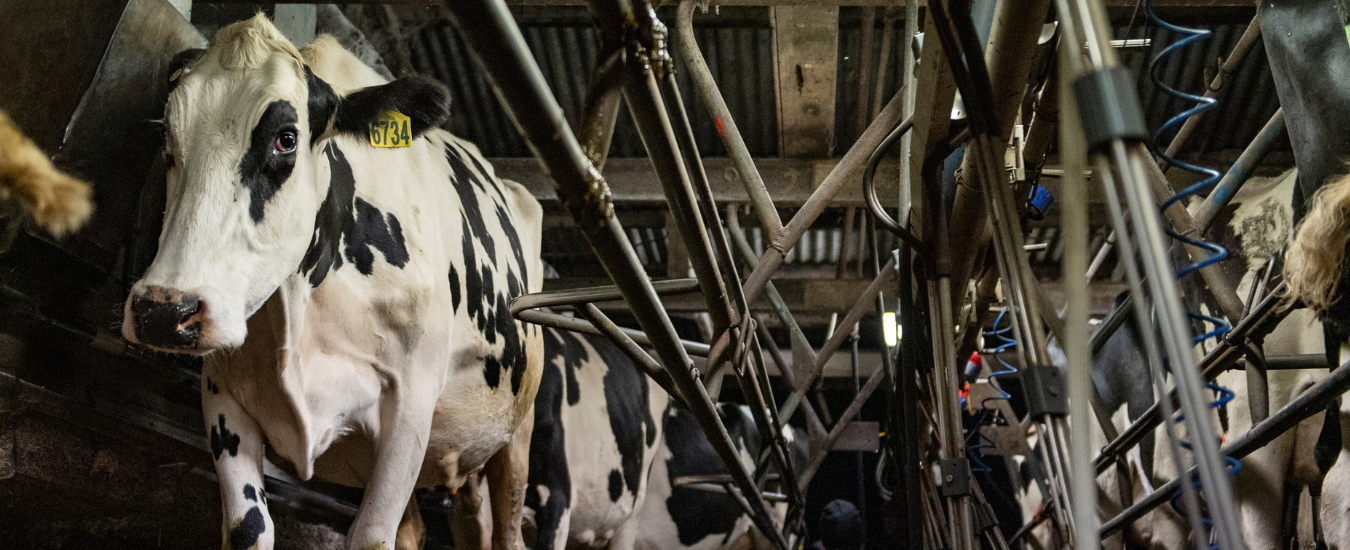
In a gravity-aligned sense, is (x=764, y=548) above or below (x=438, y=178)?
below

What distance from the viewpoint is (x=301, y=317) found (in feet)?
7.39

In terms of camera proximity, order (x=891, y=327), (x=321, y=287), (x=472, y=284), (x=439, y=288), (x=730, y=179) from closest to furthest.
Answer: (x=321, y=287) → (x=439, y=288) → (x=472, y=284) → (x=891, y=327) → (x=730, y=179)

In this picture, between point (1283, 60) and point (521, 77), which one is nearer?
point (521, 77)

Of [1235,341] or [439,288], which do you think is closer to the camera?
[1235,341]

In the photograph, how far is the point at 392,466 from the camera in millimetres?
2439

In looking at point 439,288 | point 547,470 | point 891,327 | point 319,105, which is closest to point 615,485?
point 547,470

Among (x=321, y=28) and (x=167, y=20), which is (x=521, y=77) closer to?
(x=167, y=20)

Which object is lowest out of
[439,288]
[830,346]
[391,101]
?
[439,288]

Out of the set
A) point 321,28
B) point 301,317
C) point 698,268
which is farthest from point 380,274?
point 321,28

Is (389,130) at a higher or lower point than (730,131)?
lower

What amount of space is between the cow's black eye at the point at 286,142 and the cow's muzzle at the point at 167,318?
462 mm

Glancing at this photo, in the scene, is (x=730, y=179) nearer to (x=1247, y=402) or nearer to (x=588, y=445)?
(x=588, y=445)

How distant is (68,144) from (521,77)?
1879 millimetres

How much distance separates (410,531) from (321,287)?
3.94 ft
